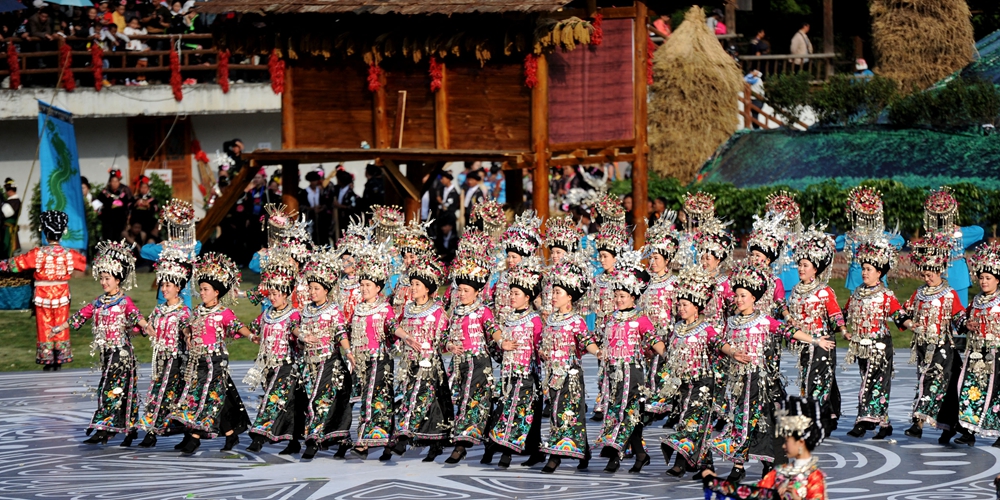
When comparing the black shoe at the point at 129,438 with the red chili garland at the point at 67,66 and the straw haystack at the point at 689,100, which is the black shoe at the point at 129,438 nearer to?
the red chili garland at the point at 67,66

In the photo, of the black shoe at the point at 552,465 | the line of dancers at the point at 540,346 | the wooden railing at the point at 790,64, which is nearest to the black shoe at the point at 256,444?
the line of dancers at the point at 540,346

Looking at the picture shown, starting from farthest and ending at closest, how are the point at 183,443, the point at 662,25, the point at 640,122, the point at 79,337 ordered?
the point at 662,25, the point at 640,122, the point at 79,337, the point at 183,443

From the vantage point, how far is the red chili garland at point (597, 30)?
18.9 meters

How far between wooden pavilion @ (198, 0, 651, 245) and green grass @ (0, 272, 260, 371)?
1522 mm

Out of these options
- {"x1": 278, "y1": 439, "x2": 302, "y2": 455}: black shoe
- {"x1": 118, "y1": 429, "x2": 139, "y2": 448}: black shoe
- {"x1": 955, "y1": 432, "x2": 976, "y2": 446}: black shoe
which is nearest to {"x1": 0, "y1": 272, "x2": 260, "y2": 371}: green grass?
{"x1": 118, "y1": 429, "x2": 139, "y2": 448}: black shoe

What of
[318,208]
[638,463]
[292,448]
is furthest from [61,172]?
[638,463]

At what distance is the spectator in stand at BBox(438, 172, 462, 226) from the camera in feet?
73.1

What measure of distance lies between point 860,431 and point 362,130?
997 cm

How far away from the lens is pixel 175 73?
Answer: 87.2 ft

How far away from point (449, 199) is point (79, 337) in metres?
6.19

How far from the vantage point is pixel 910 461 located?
36.8ft

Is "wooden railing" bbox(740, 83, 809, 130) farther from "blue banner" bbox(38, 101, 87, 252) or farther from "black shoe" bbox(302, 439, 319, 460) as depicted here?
"black shoe" bbox(302, 439, 319, 460)

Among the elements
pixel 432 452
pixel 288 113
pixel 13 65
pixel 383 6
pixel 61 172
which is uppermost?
pixel 13 65

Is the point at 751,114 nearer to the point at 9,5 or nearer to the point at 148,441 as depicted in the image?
the point at 9,5
